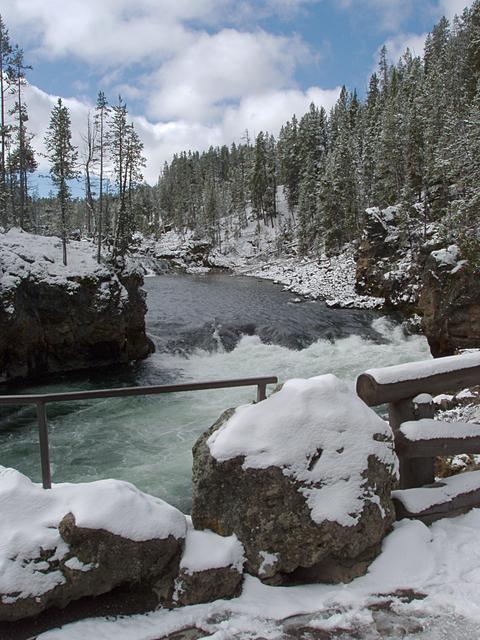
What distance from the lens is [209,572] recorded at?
3.00 m

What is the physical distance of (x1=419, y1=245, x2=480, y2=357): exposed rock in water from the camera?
1435cm

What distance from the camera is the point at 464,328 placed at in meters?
14.6

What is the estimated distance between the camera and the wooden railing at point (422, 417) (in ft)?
12.6

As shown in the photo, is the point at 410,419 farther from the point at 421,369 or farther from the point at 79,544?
the point at 79,544

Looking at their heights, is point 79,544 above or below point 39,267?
below

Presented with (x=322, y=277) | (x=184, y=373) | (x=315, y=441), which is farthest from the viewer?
(x=322, y=277)

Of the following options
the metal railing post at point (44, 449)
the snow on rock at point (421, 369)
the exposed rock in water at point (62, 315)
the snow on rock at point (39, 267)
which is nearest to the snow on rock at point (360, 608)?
the metal railing post at point (44, 449)

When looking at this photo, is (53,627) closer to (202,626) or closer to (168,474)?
(202,626)

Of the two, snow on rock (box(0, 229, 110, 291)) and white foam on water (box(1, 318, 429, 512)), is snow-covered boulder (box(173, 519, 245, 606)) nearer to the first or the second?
white foam on water (box(1, 318, 429, 512))

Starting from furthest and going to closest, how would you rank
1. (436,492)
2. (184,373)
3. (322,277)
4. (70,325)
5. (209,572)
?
(322,277) → (70,325) → (184,373) → (436,492) → (209,572)

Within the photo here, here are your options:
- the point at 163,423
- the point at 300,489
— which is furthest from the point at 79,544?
the point at 163,423

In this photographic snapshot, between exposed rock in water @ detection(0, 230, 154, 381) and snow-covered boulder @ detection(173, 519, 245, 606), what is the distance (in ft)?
48.0

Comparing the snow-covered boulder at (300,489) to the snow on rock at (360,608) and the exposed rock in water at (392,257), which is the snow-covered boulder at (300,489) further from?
the exposed rock in water at (392,257)

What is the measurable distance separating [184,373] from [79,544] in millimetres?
14287
